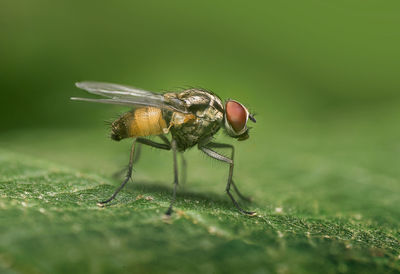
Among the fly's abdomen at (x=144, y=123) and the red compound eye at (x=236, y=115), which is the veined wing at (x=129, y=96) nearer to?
the fly's abdomen at (x=144, y=123)

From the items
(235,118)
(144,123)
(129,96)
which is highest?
(129,96)

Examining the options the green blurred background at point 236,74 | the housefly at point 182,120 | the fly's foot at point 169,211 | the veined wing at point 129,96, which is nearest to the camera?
the fly's foot at point 169,211

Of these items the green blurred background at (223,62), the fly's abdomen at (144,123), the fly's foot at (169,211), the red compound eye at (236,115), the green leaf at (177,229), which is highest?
the green blurred background at (223,62)

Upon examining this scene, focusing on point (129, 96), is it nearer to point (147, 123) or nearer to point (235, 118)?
point (147, 123)

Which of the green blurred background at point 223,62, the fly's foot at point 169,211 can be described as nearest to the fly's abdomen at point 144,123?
the fly's foot at point 169,211

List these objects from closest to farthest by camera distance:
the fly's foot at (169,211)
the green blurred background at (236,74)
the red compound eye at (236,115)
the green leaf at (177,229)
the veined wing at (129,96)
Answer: the green leaf at (177,229), the fly's foot at (169,211), the veined wing at (129,96), the red compound eye at (236,115), the green blurred background at (236,74)

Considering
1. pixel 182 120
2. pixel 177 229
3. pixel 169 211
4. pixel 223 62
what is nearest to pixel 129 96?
pixel 182 120

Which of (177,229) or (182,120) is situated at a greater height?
(182,120)

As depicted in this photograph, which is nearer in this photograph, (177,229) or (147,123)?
(177,229)
